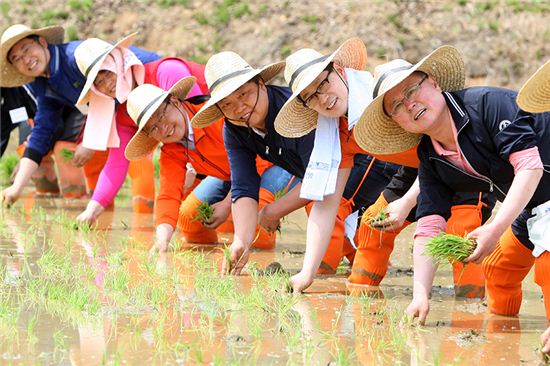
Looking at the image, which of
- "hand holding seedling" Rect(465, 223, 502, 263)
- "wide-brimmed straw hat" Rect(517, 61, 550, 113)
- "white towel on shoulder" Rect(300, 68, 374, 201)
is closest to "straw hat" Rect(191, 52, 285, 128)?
"white towel on shoulder" Rect(300, 68, 374, 201)

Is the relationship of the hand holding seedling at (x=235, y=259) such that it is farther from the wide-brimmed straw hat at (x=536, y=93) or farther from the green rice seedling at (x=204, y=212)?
the wide-brimmed straw hat at (x=536, y=93)

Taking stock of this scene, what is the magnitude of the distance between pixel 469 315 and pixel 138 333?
67.2 inches

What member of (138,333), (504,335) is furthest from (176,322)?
(504,335)

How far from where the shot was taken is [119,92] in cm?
697

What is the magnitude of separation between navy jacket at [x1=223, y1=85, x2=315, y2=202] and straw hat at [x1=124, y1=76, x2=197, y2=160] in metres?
0.63

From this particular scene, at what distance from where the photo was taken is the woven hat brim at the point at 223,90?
5.14 meters

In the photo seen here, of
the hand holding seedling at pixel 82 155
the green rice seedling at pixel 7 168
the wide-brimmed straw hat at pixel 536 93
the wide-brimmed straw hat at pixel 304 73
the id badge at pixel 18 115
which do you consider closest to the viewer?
the wide-brimmed straw hat at pixel 536 93

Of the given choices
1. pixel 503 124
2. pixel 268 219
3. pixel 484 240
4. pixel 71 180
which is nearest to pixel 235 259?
pixel 268 219

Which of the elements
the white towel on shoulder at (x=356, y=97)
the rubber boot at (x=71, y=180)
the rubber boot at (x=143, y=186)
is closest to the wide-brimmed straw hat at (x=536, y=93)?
the white towel on shoulder at (x=356, y=97)

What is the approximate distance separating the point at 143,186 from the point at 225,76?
3376 millimetres

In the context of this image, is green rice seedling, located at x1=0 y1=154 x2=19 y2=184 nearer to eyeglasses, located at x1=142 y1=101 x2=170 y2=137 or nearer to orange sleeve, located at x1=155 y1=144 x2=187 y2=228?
orange sleeve, located at x1=155 y1=144 x2=187 y2=228

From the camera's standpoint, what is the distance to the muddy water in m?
3.76

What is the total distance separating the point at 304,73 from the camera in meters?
4.91

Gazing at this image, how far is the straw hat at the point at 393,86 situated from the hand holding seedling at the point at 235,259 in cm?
124
